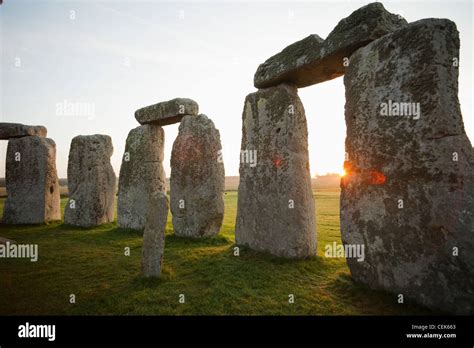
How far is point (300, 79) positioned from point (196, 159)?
4193 mm

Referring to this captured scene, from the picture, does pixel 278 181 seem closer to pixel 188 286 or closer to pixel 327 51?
pixel 327 51

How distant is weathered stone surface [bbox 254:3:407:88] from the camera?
4.87 m

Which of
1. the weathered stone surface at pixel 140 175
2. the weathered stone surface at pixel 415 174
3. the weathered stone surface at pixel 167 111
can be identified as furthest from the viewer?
the weathered stone surface at pixel 140 175

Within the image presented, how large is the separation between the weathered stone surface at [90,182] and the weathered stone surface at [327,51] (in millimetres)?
7901

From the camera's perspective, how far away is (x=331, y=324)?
3.91 meters

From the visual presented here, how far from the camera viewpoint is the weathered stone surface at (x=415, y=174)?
3826 mm

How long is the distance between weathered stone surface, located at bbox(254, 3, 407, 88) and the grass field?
4.01m

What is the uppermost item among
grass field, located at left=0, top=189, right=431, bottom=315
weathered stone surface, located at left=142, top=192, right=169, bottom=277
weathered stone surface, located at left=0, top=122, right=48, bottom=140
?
weathered stone surface, located at left=0, top=122, right=48, bottom=140

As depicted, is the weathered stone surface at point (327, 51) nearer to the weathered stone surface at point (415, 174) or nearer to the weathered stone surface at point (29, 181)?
the weathered stone surface at point (415, 174)

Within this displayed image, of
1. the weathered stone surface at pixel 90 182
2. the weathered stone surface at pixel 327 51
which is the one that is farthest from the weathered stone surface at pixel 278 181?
the weathered stone surface at pixel 90 182

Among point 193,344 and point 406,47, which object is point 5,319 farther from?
point 406,47

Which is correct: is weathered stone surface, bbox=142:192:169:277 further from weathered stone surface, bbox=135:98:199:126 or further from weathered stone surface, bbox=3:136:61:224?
weathered stone surface, bbox=3:136:61:224

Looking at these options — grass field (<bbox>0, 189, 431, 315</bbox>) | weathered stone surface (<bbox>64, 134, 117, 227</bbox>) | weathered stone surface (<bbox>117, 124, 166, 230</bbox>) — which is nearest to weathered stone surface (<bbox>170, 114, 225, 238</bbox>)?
grass field (<bbox>0, 189, 431, 315</bbox>)

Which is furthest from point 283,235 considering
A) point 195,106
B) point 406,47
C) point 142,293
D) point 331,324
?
point 195,106
